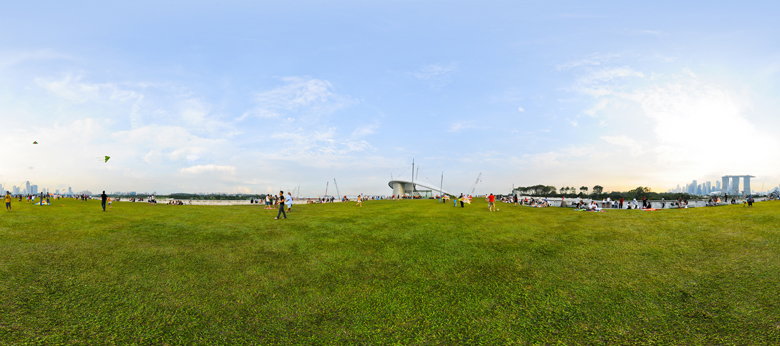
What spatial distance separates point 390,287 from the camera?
28.5ft

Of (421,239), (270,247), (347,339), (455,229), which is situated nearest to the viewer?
(347,339)

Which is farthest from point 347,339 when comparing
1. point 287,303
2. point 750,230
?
point 750,230

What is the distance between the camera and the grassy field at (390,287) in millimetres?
6461

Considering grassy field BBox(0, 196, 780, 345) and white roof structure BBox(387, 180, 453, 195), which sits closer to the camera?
grassy field BBox(0, 196, 780, 345)

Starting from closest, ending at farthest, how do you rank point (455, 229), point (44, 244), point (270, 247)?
point (44, 244) < point (270, 247) < point (455, 229)

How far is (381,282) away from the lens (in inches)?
353

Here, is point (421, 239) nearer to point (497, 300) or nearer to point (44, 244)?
point (497, 300)

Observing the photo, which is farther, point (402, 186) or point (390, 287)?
point (402, 186)

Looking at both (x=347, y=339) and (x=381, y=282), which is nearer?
(x=347, y=339)

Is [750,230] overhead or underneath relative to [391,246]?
overhead

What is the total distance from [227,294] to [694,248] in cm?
1573

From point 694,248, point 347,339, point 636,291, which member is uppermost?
point 694,248

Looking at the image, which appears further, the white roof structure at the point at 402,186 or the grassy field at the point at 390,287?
the white roof structure at the point at 402,186

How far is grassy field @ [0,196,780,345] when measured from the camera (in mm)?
6461
